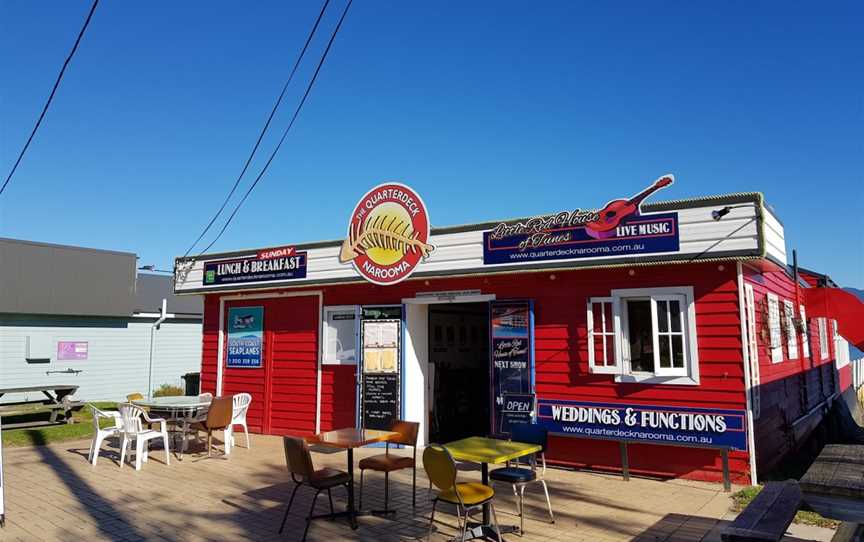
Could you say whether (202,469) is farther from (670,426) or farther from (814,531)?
(814,531)

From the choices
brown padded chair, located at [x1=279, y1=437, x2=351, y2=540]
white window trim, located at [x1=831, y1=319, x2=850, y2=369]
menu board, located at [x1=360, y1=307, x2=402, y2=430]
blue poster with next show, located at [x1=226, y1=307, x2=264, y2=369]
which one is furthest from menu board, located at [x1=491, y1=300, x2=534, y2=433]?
white window trim, located at [x1=831, y1=319, x2=850, y2=369]

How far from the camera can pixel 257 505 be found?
664 cm

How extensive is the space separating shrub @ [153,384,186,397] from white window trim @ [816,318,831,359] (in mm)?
17893

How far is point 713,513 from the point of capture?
6230mm

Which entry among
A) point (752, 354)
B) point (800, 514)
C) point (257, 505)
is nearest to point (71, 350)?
point (257, 505)

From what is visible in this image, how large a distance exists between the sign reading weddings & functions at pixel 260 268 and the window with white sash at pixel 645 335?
5521 mm

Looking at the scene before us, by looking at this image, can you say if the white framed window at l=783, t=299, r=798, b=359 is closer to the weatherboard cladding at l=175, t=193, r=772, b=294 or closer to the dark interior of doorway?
the weatherboard cladding at l=175, t=193, r=772, b=294

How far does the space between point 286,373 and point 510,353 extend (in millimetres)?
4809

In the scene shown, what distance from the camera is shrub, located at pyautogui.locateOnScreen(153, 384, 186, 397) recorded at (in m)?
18.8

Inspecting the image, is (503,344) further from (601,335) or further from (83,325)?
(83,325)

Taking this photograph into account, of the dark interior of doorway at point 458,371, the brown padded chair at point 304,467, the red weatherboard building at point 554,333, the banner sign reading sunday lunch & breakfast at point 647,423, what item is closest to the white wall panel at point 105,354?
the red weatherboard building at point 554,333

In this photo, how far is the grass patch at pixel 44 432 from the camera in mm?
11070

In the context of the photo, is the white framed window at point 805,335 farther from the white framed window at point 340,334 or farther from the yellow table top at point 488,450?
the white framed window at point 340,334

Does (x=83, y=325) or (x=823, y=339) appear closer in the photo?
(x=823, y=339)
